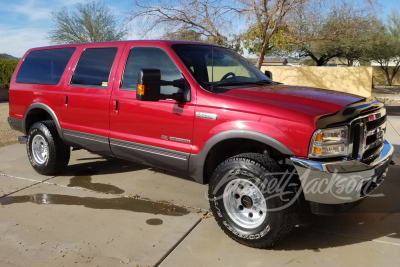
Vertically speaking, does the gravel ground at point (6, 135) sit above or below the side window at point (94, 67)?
below

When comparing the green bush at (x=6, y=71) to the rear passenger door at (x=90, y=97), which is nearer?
the rear passenger door at (x=90, y=97)

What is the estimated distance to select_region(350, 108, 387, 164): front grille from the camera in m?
3.38

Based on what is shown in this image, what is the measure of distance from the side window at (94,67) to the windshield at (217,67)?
0.98m

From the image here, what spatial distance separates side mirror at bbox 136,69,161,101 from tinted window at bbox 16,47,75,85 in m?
2.16

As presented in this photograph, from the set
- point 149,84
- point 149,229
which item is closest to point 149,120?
point 149,84

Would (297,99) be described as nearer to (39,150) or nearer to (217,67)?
(217,67)

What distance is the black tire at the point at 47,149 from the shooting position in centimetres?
547

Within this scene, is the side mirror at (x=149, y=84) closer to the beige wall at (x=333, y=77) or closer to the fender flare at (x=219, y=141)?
the fender flare at (x=219, y=141)

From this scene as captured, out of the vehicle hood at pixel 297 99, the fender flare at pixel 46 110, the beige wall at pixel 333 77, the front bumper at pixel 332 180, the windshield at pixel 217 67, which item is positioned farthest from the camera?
the beige wall at pixel 333 77

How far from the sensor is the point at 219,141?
368cm

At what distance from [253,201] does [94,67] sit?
278cm

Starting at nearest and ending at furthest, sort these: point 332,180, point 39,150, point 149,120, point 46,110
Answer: point 332,180 < point 149,120 < point 46,110 < point 39,150

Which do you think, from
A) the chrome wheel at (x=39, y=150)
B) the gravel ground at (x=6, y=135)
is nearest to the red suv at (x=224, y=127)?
the chrome wheel at (x=39, y=150)

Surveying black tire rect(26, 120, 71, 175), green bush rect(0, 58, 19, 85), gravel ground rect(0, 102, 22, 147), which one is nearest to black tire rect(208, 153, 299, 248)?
black tire rect(26, 120, 71, 175)
